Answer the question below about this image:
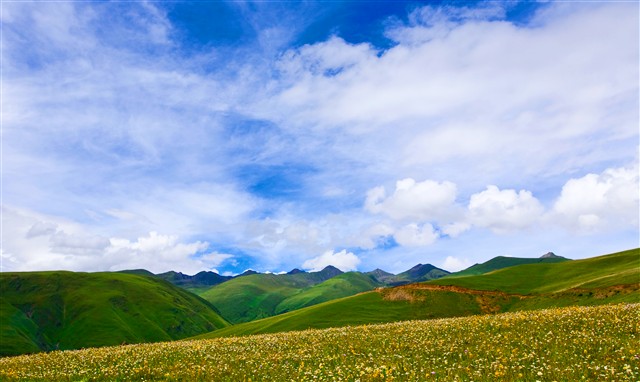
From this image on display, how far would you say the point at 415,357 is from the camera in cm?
1627

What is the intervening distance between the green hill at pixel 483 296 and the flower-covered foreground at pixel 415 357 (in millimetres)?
34913

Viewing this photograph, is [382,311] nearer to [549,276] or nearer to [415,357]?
[549,276]

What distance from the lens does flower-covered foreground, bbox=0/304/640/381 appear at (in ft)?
43.0

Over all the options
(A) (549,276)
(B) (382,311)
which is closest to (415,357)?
(B) (382,311)

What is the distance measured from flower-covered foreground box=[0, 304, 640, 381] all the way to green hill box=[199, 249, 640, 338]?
34913 mm

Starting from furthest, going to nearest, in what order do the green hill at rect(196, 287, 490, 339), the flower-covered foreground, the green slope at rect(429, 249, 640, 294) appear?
1. the green slope at rect(429, 249, 640, 294)
2. the green hill at rect(196, 287, 490, 339)
3. the flower-covered foreground

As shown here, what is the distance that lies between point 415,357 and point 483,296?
61.5 meters

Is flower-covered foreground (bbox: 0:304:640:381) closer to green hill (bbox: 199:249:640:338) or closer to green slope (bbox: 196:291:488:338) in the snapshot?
green hill (bbox: 199:249:640:338)

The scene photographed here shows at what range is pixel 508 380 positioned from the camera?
1182 centimetres

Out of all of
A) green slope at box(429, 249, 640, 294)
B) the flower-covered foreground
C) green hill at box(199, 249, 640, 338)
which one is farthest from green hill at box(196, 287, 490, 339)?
the flower-covered foreground

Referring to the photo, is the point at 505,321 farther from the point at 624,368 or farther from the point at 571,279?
the point at 571,279

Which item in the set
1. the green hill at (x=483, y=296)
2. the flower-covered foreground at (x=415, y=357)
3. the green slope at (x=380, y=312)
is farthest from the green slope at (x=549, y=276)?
the flower-covered foreground at (x=415, y=357)

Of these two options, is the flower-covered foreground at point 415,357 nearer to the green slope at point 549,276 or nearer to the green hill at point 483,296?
the green hill at point 483,296

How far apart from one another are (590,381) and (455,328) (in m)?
10.7
